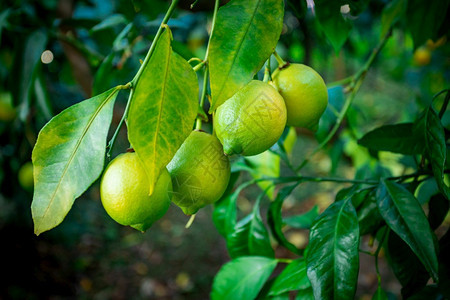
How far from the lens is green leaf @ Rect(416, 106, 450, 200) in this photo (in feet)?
1.22

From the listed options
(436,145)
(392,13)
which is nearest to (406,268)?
(436,145)

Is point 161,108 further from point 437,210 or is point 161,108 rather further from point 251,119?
point 437,210

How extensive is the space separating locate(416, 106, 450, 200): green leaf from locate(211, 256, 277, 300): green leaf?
0.97 feet

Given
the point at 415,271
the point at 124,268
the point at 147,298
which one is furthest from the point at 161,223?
the point at 415,271

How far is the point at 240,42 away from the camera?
320 mm

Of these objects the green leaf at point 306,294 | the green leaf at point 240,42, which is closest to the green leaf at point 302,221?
the green leaf at point 306,294

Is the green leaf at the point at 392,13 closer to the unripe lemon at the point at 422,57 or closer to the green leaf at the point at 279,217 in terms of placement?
the green leaf at the point at 279,217

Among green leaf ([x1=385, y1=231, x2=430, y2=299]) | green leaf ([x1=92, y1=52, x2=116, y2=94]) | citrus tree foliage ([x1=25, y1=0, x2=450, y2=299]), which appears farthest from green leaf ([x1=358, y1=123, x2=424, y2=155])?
green leaf ([x1=92, y1=52, x2=116, y2=94])

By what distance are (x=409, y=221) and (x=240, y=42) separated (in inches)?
10.5

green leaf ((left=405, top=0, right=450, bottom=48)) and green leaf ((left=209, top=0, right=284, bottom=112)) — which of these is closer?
green leaf ((left=209, top=0, right=284, bottom=112))

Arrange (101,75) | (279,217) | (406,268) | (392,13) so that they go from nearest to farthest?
(406,268), (279,217), (101,75), (392,13)

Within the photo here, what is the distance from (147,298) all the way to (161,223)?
31.8 inches

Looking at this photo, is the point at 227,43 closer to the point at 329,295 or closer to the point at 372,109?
the point at 329,295

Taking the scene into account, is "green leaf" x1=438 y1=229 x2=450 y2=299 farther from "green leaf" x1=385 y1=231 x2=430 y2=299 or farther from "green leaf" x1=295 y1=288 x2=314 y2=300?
"green leaf" x1=295 y1=288 x2=314 y2=300
